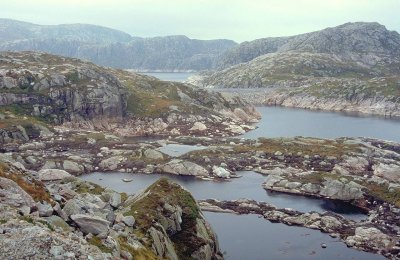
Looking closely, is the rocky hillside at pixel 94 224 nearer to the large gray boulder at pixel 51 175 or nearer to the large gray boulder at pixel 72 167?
the large gray boulder at pixel 51 175

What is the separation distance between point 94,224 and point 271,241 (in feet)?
159

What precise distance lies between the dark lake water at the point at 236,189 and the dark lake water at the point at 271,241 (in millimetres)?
13700

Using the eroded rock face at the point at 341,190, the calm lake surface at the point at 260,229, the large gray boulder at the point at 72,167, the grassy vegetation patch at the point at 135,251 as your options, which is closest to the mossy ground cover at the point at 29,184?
the grassy vegetation patch at the point at 135,251

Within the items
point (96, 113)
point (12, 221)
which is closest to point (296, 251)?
point (12, 221)

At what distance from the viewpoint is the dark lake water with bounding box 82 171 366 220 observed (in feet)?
332

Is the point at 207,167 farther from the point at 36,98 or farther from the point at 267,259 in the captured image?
the point at 36,98

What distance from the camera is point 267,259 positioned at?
72500mm

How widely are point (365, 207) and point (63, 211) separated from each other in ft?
264

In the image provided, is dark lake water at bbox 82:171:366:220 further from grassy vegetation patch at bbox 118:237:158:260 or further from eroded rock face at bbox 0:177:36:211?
eroded rock face at bbox 0:177:36:211

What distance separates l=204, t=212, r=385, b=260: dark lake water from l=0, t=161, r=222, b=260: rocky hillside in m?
13.0

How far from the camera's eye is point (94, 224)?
126 ft

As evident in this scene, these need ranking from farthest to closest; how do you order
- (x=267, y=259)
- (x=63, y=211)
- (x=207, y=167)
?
(x=207, y=167) → (x=267, y=259) → (x=63, y=211)

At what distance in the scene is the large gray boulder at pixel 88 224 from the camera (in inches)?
1490

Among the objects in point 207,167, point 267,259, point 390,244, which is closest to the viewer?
point 267,259
